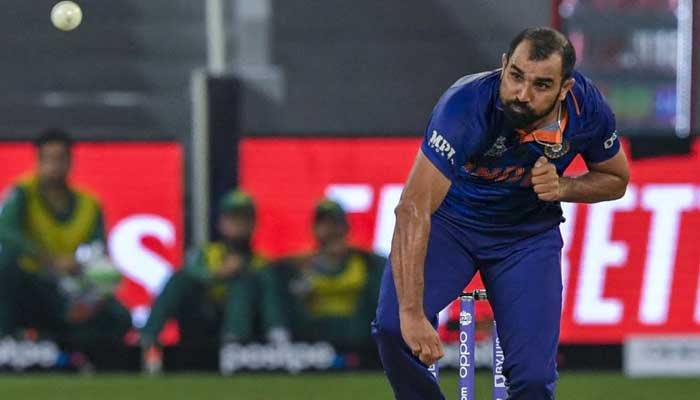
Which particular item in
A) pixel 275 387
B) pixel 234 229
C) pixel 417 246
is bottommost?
pixel 275 387

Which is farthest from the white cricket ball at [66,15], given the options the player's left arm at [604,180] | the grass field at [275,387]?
the player's left arm at [604,180]

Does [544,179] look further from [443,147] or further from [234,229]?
[234,229]

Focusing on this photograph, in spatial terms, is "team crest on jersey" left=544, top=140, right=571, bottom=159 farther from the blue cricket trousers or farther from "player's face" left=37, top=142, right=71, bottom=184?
"player's face" left=37, top=142, right=71, bottom=184

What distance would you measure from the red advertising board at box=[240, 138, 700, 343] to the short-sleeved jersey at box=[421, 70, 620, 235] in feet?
12.9

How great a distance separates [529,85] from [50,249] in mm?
5331

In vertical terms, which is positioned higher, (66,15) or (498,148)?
(66,15)

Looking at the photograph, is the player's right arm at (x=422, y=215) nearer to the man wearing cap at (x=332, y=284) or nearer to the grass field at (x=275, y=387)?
the grass field at (x=275, y=387)

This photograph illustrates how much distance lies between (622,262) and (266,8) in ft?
9.92

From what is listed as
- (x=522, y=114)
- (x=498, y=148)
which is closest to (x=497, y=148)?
(x=498, y=148)

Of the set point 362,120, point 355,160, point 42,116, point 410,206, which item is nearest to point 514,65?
point 410,206

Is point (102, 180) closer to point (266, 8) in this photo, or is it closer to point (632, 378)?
point (266, 8)

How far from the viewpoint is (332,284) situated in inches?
395

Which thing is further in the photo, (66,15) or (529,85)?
(66,15)

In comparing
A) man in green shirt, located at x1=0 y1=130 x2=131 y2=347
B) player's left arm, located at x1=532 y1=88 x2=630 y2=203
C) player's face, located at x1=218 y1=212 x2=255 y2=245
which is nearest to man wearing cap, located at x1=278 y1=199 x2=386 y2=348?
player's face, located at x1=218 y1=212 x2=255 y2=245
